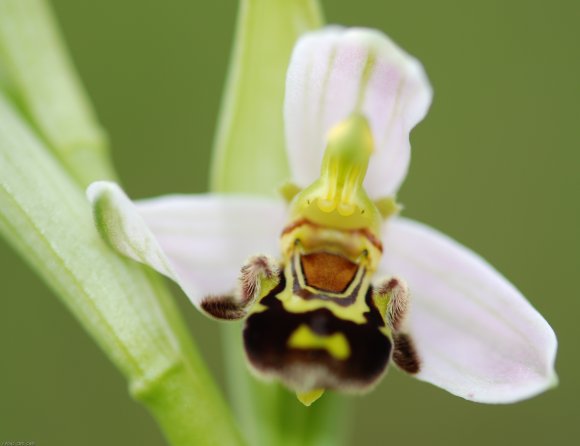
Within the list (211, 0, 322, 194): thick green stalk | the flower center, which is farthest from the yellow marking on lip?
(211, 0, 322, 194): thick green stalk

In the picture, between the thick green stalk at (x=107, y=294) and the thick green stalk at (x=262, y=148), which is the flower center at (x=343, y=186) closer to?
the thick green stalk at (x=262, y=148)

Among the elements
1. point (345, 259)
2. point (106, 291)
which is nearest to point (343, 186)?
point (345, 259)

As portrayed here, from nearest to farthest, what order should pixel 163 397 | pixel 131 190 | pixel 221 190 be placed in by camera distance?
pixel 163 397 → pixel 221 190 → pixel 131 190

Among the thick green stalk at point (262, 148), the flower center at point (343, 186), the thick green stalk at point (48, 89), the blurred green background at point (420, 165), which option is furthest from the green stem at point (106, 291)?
the blurred green background at point (420, 165)

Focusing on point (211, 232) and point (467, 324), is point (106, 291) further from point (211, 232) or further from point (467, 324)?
point (467, 324)

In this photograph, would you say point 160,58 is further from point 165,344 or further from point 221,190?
point 165,344

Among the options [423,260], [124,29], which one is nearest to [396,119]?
[423,260]

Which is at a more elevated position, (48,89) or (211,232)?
(48,89)
